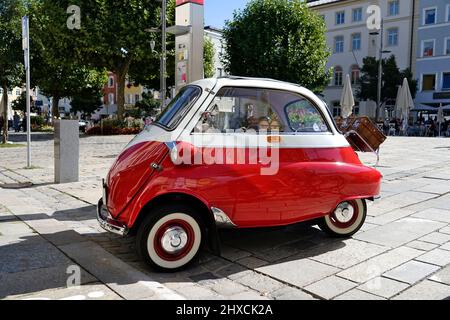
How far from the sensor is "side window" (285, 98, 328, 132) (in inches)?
197

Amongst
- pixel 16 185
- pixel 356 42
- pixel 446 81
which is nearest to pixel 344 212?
pixel 16 185

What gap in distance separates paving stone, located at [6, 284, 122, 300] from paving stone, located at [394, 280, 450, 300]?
238 centimetres

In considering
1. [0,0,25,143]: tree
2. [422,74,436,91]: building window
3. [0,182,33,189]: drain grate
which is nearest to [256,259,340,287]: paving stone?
[0,182,33,189]: drain grate

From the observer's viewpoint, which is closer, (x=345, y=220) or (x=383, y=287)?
(x=383, y=287)

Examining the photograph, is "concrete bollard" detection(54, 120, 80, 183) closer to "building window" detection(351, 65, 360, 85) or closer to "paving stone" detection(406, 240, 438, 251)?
"paving stone" detection(406, 240, 438, 251)

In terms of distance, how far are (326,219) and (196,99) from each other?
6.92 ft

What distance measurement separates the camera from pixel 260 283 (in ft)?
13.3

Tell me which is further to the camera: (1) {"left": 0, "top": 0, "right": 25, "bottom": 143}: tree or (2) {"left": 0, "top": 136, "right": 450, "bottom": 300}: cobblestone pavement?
(1) {"left": 0, "top": 0, "right": 25, "bottom": 143}: tree

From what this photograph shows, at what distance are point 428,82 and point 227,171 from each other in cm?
4646

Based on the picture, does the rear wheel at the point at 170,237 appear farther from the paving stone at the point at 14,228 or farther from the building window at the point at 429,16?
the building window at the point at 429,16

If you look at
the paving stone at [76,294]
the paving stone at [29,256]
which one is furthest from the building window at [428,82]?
the paving stone at [76,294]

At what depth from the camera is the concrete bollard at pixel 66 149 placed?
920cm

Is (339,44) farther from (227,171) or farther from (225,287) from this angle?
(225,287)

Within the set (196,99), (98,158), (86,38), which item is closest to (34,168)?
(98,158)
